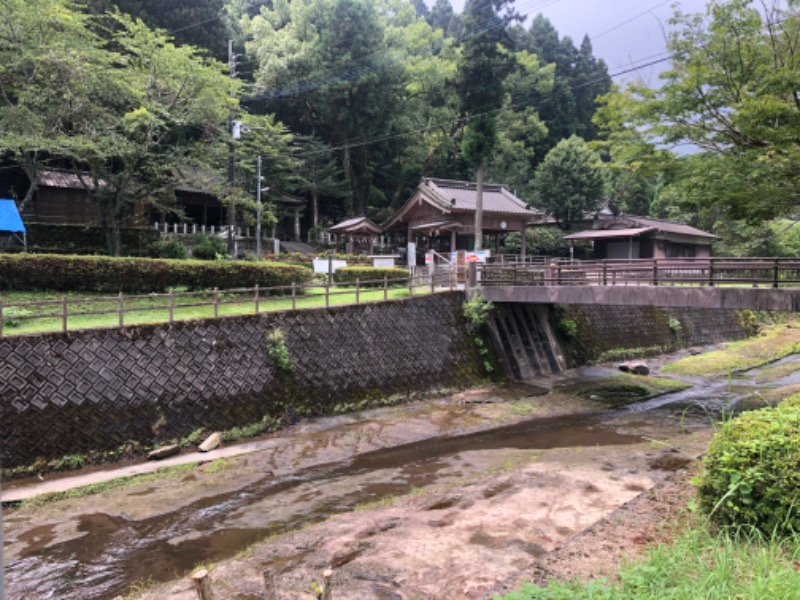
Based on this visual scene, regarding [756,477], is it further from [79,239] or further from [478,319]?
[79,239]

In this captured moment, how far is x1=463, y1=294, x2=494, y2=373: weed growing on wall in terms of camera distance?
821 inches

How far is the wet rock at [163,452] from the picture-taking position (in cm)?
1174

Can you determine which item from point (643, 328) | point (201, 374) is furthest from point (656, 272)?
point (201, 374)

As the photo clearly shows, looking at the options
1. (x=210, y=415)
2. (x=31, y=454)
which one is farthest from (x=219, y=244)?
(x=31, y=454)

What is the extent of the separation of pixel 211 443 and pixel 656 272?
14.4 metres

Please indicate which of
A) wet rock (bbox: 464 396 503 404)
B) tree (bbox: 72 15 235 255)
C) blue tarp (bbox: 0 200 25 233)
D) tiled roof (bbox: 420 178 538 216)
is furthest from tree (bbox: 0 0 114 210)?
tiled roof (bbox: 420 178 538 216)

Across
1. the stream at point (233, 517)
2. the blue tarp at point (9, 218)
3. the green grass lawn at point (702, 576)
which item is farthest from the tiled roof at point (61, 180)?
the green grass lawn at point (702, 576)

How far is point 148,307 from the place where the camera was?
1370 cm

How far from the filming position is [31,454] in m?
10.7

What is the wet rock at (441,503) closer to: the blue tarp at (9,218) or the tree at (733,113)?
the tree at (733,113)

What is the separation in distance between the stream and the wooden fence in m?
4.81

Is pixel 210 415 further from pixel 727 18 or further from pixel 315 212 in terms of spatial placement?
pixel 315 212

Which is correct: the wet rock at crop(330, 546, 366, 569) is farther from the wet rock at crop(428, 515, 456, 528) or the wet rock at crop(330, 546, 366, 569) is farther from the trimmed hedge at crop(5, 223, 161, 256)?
the trimmed hedge at crop(5, 223, 161, 256)

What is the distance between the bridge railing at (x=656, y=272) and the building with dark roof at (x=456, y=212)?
8.60 m
